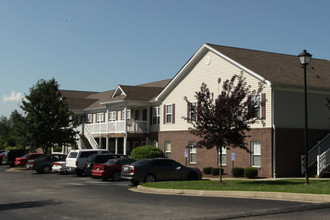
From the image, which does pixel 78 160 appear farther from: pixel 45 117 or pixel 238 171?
pixel 45 117

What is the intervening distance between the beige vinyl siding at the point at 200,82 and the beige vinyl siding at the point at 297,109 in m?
0.66

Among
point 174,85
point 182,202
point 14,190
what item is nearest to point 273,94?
point 174,85

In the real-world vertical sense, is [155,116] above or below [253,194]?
above

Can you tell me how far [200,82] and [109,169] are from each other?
1151cm

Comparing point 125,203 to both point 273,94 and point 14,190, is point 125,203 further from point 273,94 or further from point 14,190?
point 273,94

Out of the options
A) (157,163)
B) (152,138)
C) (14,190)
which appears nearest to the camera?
(14,190)

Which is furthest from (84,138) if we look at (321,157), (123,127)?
(321,157)

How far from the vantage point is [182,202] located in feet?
50.0

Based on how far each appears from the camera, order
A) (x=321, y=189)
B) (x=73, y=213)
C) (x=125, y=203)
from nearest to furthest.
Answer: (x=73, y=213), (x=125, y=203), (x=321, y=189)

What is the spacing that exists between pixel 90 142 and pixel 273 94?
2535cm

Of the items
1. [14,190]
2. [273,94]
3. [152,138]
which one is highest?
[273,94]

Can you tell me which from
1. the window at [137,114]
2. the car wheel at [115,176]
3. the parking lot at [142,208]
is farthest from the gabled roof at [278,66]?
the parking lot at [142,208]

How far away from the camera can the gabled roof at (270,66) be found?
28641 mm

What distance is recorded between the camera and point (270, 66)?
31.0m
